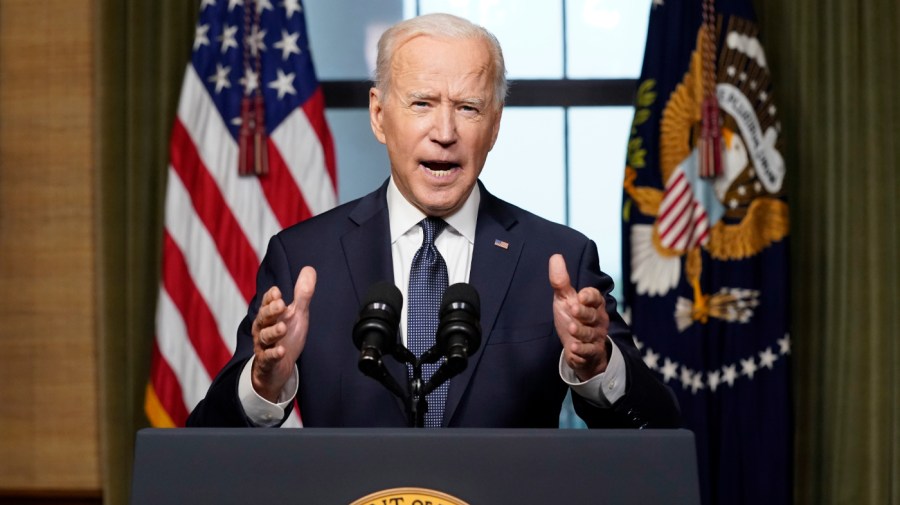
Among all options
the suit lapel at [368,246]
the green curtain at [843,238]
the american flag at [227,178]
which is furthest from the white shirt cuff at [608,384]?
the green curtain at [843,238]

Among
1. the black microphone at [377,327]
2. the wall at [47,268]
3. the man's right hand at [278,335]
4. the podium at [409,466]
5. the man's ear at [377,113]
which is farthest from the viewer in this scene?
the wall at [47,268]

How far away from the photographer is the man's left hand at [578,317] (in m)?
1.64

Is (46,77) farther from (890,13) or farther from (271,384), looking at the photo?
(890,13)

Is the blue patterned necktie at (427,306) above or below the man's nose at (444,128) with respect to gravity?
below

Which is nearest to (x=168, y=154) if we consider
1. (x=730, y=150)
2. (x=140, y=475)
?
(x=730, y=150)

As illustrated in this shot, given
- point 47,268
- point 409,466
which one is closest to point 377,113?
point 409,466

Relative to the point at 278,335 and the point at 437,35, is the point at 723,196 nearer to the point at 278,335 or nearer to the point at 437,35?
the point at 437,35

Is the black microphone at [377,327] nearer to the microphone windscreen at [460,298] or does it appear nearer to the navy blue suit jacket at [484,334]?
the microphone windscreen at [460,298]

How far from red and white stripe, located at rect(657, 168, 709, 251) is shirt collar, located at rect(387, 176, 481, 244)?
6.56 feet

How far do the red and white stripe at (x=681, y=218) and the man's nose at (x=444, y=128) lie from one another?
212 centimetres

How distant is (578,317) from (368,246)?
0.69 meters

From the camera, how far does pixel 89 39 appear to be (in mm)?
4461

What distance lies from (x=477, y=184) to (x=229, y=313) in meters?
1.97

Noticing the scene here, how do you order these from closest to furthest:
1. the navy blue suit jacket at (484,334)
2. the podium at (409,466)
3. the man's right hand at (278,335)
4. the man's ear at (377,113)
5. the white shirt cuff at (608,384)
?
1. the podium at (409,466)
2. the man's right hand at (278,335)
3. the white shirt cuff at (608,384)
4. the navy blue suit jacket at (484,334)
5. the man's ear at (377,113)
